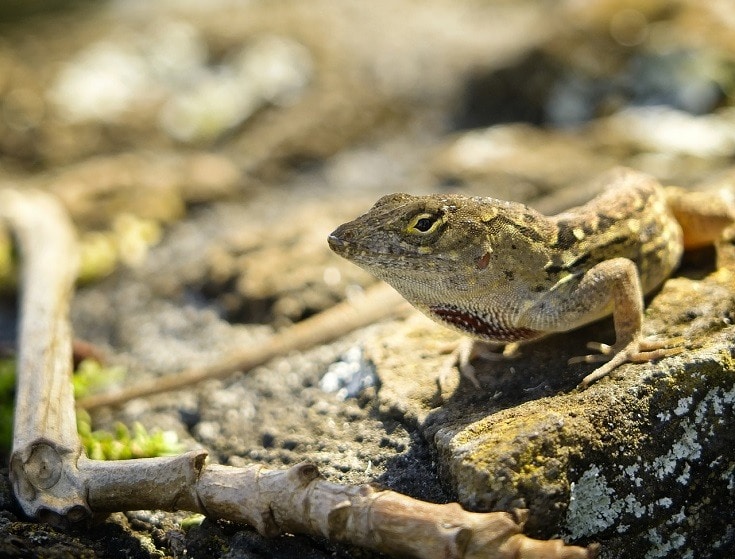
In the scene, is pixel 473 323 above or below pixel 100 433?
above

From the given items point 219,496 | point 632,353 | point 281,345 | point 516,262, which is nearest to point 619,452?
point 632,353

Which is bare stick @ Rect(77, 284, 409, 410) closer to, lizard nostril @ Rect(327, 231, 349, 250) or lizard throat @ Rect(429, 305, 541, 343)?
lizard throat @ Rect(429, 305, 541, 343)

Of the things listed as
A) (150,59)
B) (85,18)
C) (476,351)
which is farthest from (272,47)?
(476,351)

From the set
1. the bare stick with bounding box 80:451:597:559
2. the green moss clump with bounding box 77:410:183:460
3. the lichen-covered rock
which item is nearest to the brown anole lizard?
the lichen-covered rock

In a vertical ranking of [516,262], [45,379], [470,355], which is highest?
[516,262]

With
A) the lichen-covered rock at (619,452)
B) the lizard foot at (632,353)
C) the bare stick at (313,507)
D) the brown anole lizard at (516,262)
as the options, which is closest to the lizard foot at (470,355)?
the brown anole lizard at (516,262)

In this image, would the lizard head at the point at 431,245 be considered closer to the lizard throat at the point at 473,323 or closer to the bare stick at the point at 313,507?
the lizard throat at the point at 473,323

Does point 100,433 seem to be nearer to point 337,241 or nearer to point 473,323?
point 337,241
